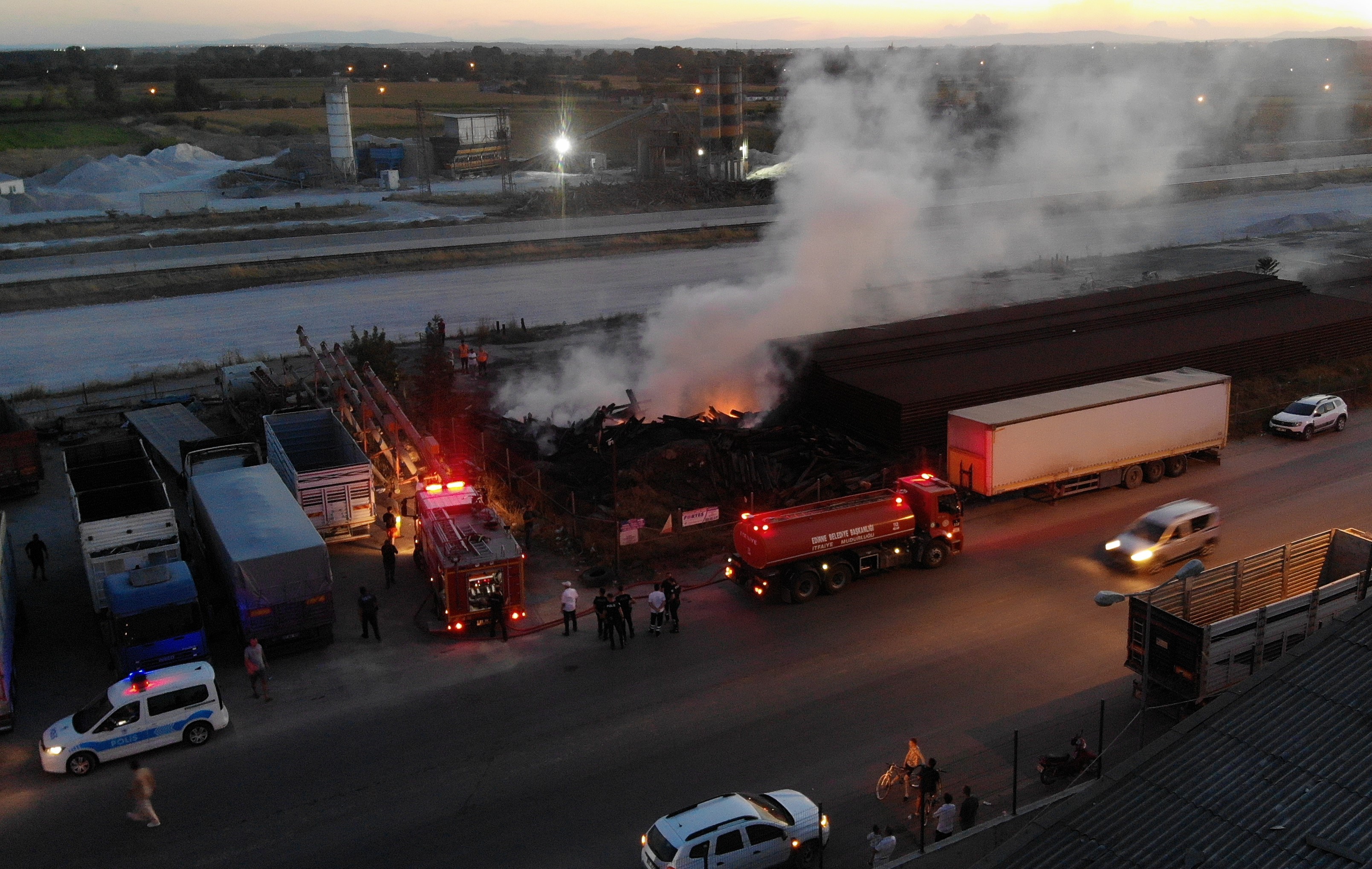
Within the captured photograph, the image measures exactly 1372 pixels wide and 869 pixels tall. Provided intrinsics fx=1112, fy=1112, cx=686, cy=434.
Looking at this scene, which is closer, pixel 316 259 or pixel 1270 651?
pixel 1270 651

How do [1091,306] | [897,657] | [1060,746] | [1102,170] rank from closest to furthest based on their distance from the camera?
[1060,746]
[897,657]
[1091,306]
[1102,170]

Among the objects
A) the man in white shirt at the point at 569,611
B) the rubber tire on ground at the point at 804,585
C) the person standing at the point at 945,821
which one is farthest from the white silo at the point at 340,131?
the person standing at the point at 945,821

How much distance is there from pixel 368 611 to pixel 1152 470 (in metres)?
15.2

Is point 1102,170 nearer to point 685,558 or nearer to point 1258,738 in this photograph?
point 685,558

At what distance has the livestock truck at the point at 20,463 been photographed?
73.6 feet

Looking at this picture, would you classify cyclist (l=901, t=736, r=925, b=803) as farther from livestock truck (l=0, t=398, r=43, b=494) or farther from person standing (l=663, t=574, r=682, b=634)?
livestock truck (l=0, t=398, r=43, b=494)

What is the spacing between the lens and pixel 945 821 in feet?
36.6

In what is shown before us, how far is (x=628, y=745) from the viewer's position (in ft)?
43.8

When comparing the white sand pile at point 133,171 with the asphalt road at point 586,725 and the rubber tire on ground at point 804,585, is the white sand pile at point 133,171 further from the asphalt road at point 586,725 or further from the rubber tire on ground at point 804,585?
the rubber tire on ground at point 804,585

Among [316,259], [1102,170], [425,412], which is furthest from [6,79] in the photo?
[425,412]

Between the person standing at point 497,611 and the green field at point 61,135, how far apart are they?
84826 millimetres

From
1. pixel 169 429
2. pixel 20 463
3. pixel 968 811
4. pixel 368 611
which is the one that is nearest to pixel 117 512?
pixel 368 611

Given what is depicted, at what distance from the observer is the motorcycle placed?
Answer: 12.2 meters

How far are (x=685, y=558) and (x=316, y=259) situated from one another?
3593 cm
